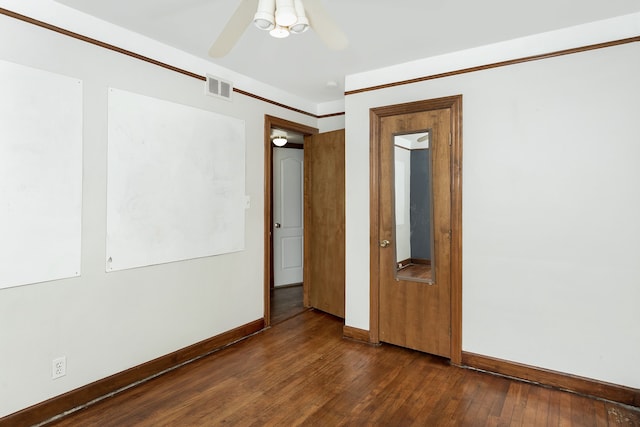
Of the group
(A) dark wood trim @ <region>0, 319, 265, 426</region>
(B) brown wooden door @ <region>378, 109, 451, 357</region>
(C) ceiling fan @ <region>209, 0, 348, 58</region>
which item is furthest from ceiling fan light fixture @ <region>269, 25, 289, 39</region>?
(A) dark wood trim @ <region>0, 319, 265, 426</region>

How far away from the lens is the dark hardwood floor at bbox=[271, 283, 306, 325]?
439cm

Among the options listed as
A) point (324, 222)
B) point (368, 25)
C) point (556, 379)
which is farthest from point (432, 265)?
point (368, 25)

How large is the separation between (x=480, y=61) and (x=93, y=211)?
3211mm

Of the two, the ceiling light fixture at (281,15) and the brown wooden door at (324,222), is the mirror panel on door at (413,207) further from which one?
the ceiling light fixture at (281,15)

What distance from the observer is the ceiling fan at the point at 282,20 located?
157cm

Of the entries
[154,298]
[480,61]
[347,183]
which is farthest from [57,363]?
[480,61]

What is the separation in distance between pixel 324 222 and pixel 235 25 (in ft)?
9.53

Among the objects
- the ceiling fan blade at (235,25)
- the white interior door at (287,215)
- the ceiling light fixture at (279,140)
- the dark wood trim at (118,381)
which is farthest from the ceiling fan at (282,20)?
the white interior door at (287,215)

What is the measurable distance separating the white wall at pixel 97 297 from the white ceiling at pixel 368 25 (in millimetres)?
330

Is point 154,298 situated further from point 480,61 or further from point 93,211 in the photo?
point 480,61

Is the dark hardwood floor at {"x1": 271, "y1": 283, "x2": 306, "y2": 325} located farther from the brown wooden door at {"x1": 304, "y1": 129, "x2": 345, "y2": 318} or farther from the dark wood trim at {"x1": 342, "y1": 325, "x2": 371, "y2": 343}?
the dark wood trim at {"x1": 342, "y1": 325, "x2": 371, "y2": 343}

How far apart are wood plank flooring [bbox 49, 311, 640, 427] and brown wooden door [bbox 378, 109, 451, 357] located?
0.20 metres

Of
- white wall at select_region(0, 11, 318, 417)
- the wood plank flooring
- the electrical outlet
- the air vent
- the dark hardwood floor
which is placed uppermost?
the air vent

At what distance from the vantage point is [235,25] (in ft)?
5.80
